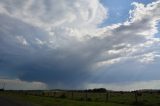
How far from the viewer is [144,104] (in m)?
39.0

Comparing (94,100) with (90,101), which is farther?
(94,100)

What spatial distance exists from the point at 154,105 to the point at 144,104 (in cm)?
212

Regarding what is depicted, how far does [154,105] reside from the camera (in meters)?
37.0

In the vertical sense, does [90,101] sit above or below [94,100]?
below

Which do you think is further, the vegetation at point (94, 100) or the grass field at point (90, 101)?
the vegetation at point (94, 100)

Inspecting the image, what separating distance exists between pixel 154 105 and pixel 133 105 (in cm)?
286

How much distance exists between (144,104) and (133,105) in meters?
1.54

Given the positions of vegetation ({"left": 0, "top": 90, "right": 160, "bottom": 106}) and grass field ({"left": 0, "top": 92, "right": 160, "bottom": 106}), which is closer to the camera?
grass field ({"left": 0, "top": 92, "right": 160, "bottom": 106})

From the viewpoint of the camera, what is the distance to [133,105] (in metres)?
38.7
